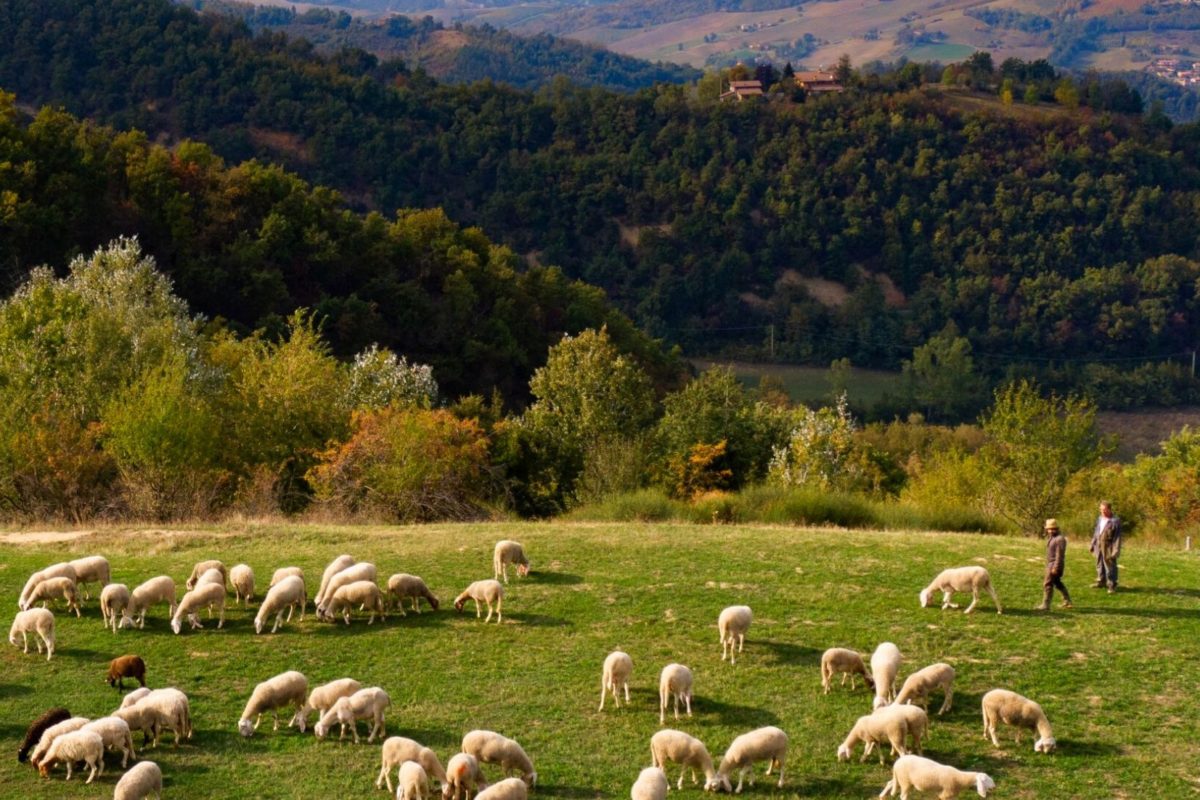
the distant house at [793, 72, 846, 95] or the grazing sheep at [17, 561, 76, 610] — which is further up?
the distant house at [793, 72, 846, 95]

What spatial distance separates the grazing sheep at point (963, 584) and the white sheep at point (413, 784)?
1097 cm

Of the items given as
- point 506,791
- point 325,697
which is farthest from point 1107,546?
point 325,697

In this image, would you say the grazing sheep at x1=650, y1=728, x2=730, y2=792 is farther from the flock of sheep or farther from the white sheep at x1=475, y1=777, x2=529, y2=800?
the white sheep at x1=475, y1=777, x2=529, y2=800

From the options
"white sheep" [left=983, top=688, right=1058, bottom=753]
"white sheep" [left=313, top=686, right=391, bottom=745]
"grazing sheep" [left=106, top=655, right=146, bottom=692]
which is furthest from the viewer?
"grazing sheep" [left=106, top=655, right=146, bottom=692]

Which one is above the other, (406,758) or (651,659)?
(406,758)

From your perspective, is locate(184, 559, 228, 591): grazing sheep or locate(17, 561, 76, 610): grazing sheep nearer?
locate(17, 561, 76, 610): grazing sheep

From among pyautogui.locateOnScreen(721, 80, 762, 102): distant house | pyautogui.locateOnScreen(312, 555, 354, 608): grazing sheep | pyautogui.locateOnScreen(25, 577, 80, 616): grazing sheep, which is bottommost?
pyautogui.locateOnScreen(312, 555, 354, 608): grazing sheep

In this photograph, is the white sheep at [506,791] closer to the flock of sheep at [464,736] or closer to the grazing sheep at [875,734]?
the flock of sheep at [464,736]

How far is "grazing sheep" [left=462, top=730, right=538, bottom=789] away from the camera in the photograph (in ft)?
59.8

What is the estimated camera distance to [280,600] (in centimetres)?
2416

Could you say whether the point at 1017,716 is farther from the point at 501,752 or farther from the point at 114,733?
the point at 114,733

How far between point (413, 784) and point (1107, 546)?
14250 millimetres

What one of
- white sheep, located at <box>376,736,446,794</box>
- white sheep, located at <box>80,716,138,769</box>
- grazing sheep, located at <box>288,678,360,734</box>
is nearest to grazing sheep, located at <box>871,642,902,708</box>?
white sheep, located at <box>376,736,446,794</box>

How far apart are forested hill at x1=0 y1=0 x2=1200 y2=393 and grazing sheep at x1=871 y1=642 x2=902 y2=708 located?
12375cm
